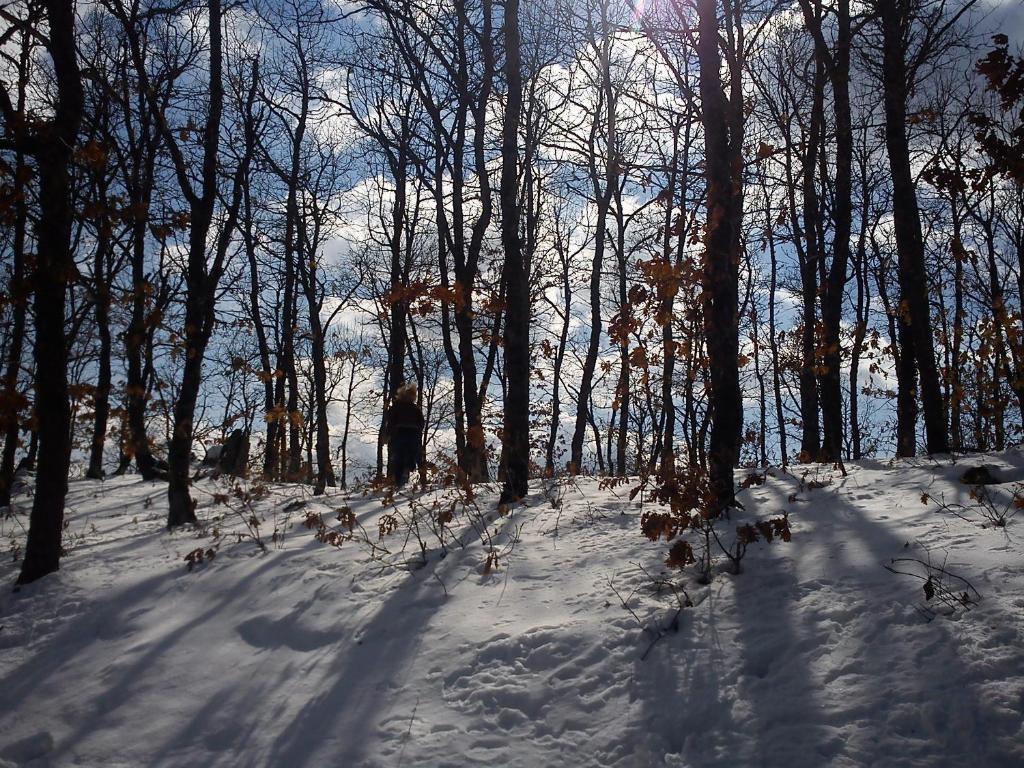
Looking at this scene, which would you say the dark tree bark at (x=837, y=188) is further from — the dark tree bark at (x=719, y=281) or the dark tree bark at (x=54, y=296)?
the dark tree bark at (x=54, y=296)

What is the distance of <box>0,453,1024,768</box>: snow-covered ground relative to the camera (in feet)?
10.2

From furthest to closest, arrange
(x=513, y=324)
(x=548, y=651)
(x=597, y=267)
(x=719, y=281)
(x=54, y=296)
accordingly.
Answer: (x=597, y=267), (x=513, y=324), (x=54, y=296), (x=719, y=281), (x=548, y=651)

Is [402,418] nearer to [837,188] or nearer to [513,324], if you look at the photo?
[513,324]

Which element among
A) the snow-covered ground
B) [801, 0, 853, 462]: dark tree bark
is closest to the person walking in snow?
the snow-covered ground

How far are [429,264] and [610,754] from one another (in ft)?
60.9

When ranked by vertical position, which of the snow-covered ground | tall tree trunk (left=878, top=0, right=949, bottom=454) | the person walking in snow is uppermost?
tall tree trunk (left=878, top=0, right=949, bottom=454)

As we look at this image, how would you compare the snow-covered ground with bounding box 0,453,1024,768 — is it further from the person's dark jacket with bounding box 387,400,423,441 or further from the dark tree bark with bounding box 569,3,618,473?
the dark tree bark with bounding box 569,3,618,473

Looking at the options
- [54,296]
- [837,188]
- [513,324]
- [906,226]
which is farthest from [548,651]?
[837,188]

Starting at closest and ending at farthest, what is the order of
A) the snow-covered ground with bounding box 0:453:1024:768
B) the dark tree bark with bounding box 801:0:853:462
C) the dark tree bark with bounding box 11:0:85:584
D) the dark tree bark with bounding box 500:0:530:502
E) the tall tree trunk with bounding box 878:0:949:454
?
the snow-covered ground with bounding box 0:453:1024:768 → the dark tree bark with bounding box 11:0:85:584 → the dark tree bark with bounding box 500:0:530:502 → the tall tree trunk with bounding box 878:0:949:454 → the dark tree bark with bounding box 801:0:853:462

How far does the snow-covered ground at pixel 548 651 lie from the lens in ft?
10.2

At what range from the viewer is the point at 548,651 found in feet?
13.1

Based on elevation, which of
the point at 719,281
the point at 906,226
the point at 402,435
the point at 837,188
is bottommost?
the point at 402,435

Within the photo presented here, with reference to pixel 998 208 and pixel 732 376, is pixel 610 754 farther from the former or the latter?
pixel 998 208

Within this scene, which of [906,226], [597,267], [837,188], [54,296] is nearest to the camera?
[54,296]
